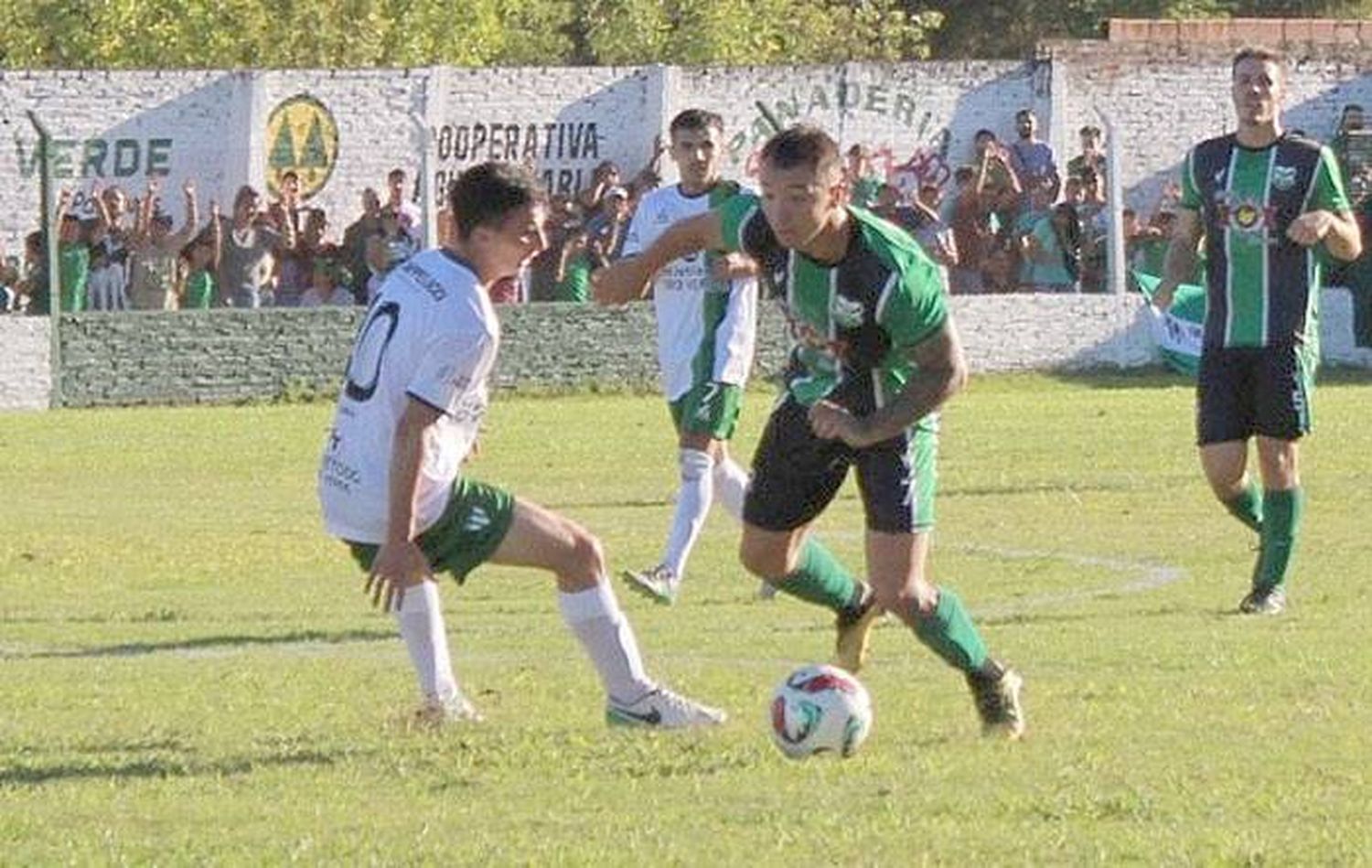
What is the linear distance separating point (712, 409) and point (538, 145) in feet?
74.4

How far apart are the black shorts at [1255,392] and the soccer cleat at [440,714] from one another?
16.1 ft

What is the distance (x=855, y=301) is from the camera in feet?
32.3

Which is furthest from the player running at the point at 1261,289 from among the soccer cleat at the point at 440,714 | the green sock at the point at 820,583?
the soccer cleat at the point at 440,714

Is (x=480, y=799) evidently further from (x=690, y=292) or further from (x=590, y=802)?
(x=690, y=292)

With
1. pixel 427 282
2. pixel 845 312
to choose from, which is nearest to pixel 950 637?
pixel 845 312

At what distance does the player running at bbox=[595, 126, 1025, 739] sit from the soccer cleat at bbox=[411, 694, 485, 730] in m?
1.11

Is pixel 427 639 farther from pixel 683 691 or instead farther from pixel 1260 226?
pixel 1260 226

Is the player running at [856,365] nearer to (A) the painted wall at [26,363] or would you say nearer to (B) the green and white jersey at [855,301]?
(B) the green and white jersey at [855,301]

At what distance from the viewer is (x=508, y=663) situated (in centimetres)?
1252

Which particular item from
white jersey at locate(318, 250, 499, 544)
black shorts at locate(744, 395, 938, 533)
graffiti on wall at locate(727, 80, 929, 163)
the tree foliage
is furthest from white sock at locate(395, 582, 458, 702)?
the tree foliage

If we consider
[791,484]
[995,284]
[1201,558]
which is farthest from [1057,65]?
[791,484]

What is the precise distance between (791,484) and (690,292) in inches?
204

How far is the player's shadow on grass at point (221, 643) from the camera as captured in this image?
516 inches

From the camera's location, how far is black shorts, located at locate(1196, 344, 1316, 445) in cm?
1423
